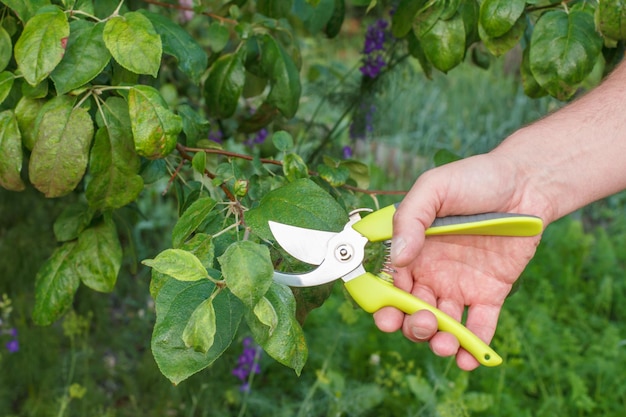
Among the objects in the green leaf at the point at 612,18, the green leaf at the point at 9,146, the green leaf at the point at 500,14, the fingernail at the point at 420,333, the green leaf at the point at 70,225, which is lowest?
the green leaf at the point at 70,225

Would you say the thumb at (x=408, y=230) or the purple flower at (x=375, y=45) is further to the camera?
the purple flower at (x=375, y=45)

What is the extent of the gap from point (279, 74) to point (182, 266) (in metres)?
0.68

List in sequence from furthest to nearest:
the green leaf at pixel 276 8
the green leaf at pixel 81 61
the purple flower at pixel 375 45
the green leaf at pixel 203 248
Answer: the purple flower at pixel 375 45, the green leaf at pixel 276 8, the green leaf at pixel 81 61, the green leaf at pixel 203 248

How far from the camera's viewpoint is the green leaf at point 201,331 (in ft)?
2.70

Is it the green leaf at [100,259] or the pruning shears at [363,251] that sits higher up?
the pruning shears at [363,251]

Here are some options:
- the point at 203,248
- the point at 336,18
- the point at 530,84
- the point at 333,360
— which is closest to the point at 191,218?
the point at 203,248

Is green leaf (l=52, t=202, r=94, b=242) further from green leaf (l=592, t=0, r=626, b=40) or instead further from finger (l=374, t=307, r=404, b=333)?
green leaf (l=592, t=0, r=626, b=40)

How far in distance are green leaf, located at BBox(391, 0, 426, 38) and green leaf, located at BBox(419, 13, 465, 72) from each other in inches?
5.1

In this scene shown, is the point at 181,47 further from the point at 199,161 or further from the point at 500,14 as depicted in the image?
the point at 500,14

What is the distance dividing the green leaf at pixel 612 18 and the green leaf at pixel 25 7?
0.91 m

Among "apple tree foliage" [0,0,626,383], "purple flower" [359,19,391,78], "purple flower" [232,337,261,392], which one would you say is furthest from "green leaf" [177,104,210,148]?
"purple flower" [232,337,261,392]

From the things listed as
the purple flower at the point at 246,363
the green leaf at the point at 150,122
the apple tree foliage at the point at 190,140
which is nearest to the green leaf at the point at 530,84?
the apple tree foliage at the point at 190,140

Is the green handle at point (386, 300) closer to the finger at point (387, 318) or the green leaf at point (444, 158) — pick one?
the finger at point (387, 318)

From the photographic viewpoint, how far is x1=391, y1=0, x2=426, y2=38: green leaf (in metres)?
1.42
